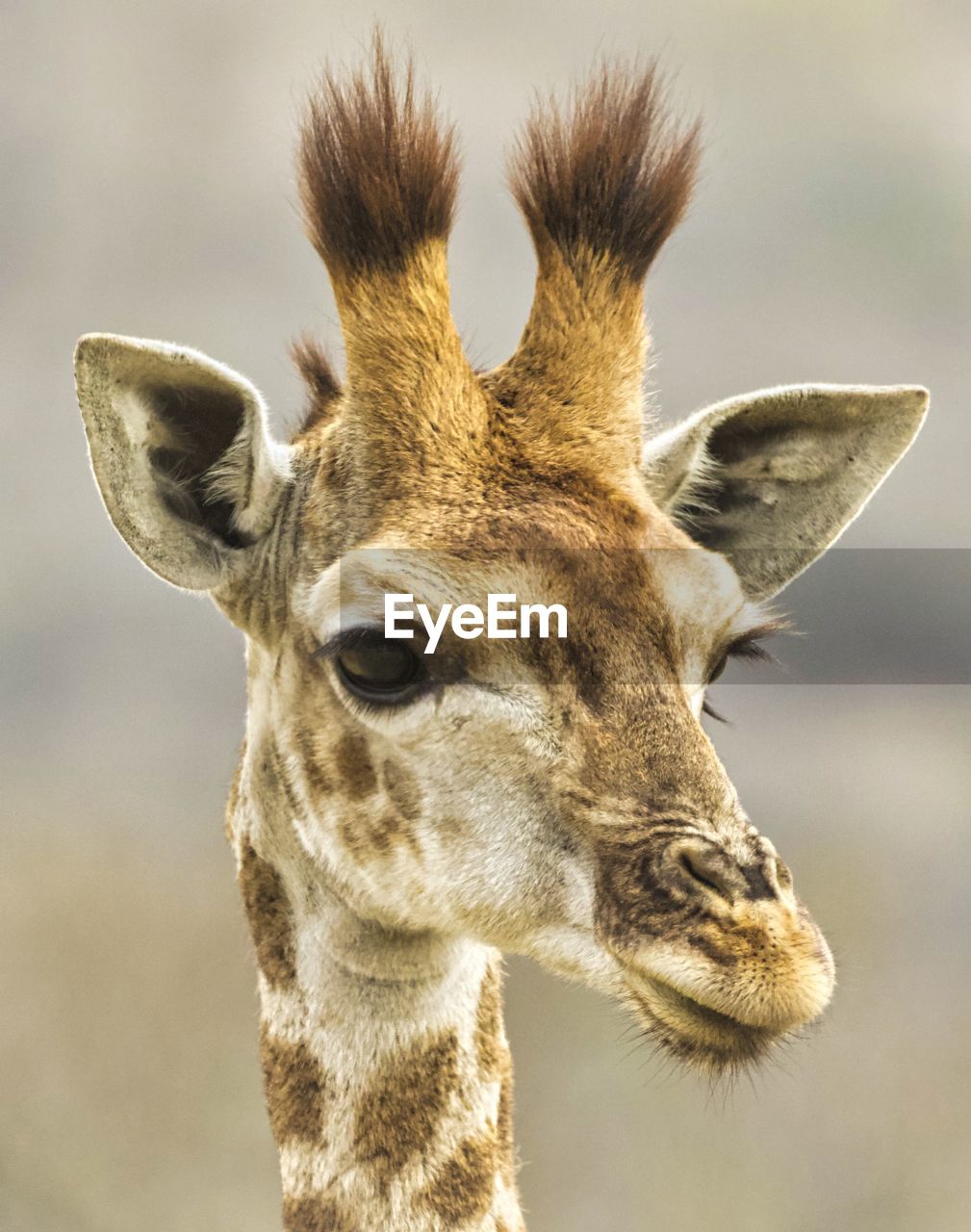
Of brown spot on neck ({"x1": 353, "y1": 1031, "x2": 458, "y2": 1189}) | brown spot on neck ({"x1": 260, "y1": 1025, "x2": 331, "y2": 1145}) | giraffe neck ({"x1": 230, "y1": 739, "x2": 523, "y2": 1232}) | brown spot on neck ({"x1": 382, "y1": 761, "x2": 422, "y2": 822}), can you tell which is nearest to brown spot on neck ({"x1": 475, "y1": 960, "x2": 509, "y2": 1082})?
giraffe neck ({"x1": 230, "y1": 739, "x2": 523, "y2": 1232})

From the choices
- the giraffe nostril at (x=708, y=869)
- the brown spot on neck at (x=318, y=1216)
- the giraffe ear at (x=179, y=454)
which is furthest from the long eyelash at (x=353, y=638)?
the brown spot on neck at (x=318, y=1216)

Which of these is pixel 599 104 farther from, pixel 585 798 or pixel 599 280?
pixel 585 798

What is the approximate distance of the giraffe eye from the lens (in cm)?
295

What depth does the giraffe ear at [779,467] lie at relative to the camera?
3.47 meters

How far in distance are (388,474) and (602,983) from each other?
127cm

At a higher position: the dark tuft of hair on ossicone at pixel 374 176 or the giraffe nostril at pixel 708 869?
the dark tuft of hair on ossicone at pixel 374 176

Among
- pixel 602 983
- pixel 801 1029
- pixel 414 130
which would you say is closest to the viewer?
pixel 801 1029

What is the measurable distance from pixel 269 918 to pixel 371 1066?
1.55ft

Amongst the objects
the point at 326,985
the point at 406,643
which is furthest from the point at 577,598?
the point at 326,985

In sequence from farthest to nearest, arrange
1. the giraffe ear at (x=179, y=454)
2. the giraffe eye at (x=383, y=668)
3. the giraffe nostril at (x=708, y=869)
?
the giraffe ear at (x=179, y=454) → the giraffe eye at (x=383, y=668) → the giraffe nostril at (x=708, y=869)

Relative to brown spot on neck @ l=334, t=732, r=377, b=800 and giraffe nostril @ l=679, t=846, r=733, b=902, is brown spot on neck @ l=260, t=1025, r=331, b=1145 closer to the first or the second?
brown spot on neck @ l=334, t=732, r=377, b=800

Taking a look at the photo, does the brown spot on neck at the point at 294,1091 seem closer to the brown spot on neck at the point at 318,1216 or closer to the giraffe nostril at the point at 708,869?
the brown spot on neck at the point at 318,1216

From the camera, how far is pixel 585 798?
2727mm

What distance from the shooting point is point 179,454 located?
3264 mm
